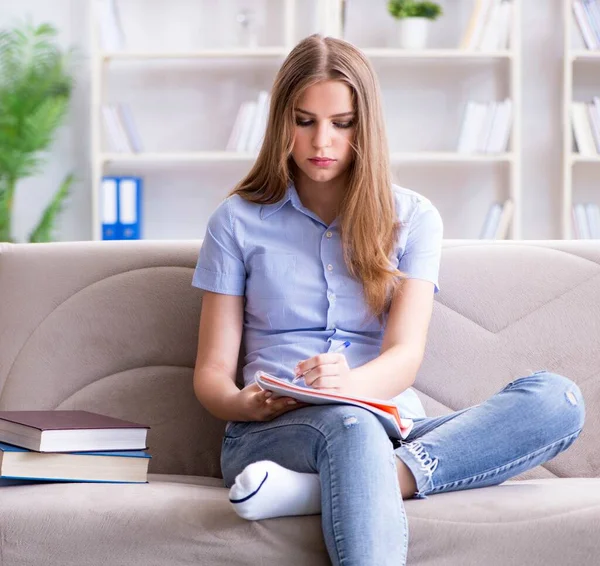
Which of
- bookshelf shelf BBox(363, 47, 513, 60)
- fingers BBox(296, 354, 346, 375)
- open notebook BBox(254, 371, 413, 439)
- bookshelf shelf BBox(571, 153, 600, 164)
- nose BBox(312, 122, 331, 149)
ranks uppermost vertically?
bookshelf shelf BBox(363, 47, 513, 60)

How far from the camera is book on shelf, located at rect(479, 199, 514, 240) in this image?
163 inches

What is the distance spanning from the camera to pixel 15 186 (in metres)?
4.39

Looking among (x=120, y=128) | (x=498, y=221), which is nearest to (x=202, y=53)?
(x=120, y=128)

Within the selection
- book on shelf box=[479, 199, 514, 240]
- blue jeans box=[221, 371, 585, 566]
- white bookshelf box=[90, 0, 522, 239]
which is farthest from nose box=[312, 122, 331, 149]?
book on shelf box=[479, 199, 514, 240]

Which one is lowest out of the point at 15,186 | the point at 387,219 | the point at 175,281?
the point at 15,186

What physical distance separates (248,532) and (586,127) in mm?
3256

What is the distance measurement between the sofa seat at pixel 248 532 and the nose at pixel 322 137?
0.62m

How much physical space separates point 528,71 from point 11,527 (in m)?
3.58

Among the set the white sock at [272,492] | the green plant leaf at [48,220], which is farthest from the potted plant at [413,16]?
the white sock at [272,492]

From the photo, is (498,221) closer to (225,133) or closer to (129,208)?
(225,133)

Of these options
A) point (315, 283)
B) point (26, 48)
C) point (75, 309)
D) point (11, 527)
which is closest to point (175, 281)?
point (75, 309)

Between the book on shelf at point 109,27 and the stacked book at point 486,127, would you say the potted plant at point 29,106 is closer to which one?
the book on shelf at point 109,27

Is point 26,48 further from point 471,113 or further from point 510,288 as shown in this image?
point 510,288

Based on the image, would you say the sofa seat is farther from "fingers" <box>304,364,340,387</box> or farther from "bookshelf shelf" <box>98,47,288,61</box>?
"bookshelf shelf" <box>98,47,288,61</box>
